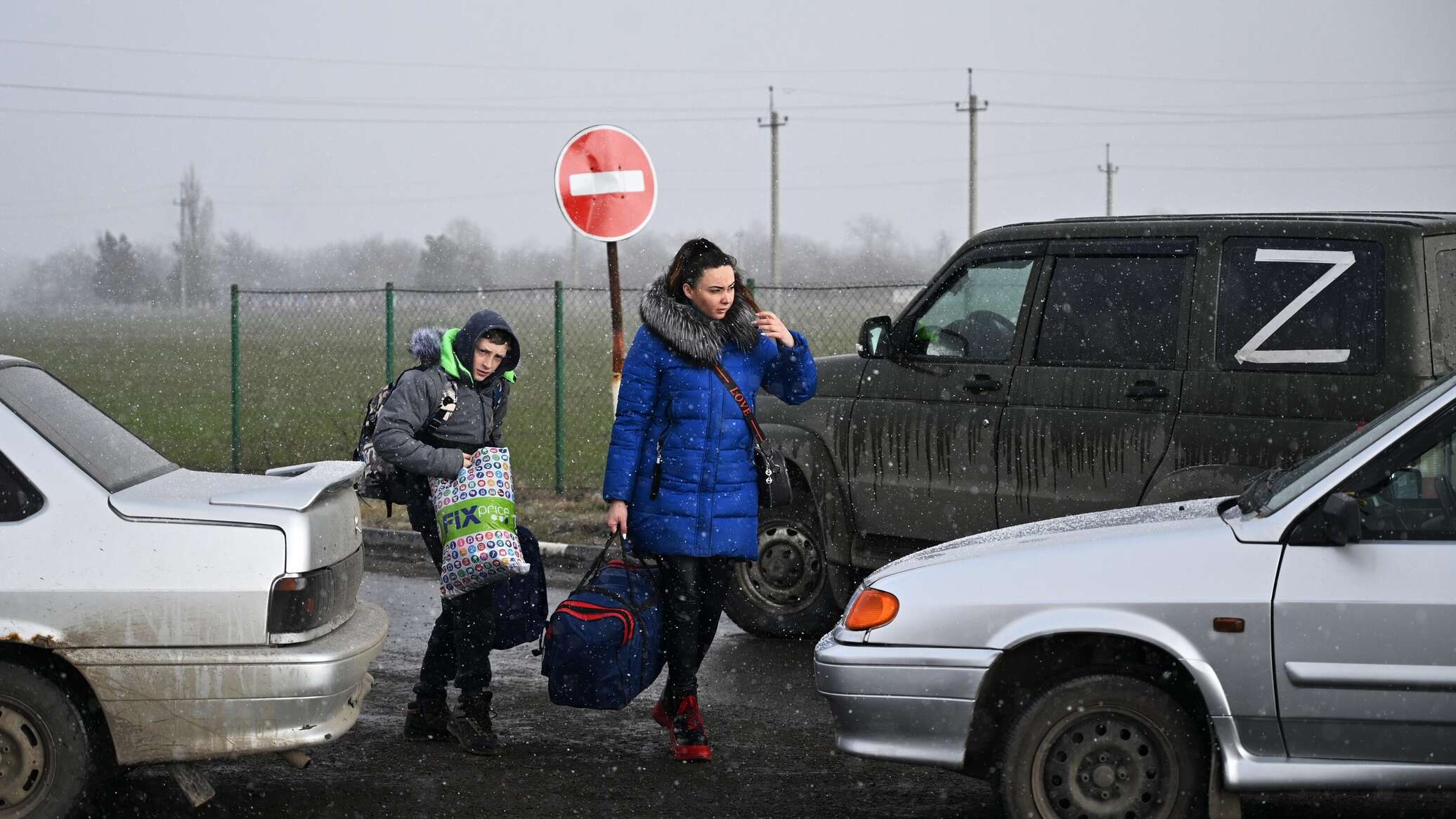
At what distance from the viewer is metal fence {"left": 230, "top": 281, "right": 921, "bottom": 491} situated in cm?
1420

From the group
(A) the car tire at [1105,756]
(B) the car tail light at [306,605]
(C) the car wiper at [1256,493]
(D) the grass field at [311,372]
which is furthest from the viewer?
(D) the grass field at [311,372]

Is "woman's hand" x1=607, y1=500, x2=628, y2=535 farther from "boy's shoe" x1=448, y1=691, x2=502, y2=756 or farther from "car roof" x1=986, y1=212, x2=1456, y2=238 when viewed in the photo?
"car roof" x1=986, y1=212, x2=1456, y2=238

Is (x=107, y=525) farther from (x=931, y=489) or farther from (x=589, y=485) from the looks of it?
(x=589, y=485)

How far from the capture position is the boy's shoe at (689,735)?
558cm

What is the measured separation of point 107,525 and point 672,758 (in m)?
2.18

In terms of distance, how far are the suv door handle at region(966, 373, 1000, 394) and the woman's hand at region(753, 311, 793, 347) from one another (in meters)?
1.42

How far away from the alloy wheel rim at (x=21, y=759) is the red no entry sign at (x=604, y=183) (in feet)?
18.3

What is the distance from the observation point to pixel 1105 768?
4.27m

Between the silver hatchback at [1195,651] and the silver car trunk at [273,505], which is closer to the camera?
the silver hatchback at [1195,651]

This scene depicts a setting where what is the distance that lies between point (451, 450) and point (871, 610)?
1.91 metres

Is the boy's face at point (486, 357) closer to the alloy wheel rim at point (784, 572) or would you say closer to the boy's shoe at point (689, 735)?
the boy's shoe at point (689, 735)

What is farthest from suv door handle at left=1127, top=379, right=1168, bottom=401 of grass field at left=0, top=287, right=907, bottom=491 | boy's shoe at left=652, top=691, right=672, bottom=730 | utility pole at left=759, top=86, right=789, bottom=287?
utility pole at left=759, top=86, right=789, bottom=287

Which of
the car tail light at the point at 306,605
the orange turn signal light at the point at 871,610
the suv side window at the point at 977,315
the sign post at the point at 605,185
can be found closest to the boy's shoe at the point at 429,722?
the car tail light at the point at 306,605

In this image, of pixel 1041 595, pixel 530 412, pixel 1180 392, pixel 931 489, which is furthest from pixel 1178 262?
pixel 530 412
